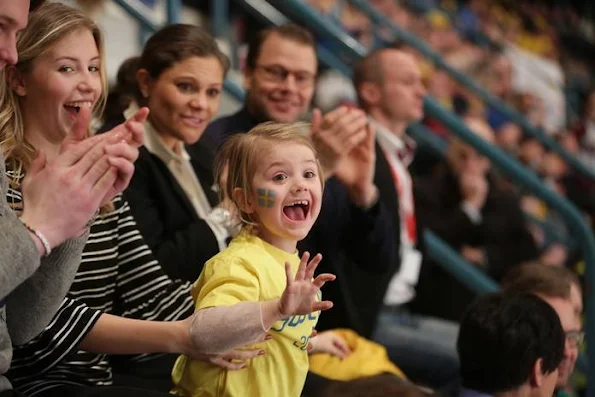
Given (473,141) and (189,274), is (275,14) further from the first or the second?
(189,274)

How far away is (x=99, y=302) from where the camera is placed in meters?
2.15

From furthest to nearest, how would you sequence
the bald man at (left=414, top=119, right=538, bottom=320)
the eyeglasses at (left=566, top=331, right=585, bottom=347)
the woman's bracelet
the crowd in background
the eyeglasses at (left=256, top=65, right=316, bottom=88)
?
the bald man at (left=414, top=119, right=538, bottom=320), the eyeglasses at (left=256, top=65, right=316, bottom=88), the eyeglasses at (left=566, top=331, right=585, bottom=347), the crowd in background, the woman's bracelet

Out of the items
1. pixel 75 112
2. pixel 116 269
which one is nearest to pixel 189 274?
pixel 116 269

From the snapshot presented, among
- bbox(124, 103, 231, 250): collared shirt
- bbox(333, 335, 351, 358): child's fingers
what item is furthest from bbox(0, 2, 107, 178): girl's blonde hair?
bbox(333, 335, 351, 358): child's fingers

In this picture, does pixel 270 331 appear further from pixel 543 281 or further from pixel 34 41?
pixel 543 281

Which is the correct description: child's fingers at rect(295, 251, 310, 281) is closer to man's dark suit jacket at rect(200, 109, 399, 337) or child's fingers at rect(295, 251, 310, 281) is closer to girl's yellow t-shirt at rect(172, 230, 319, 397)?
girl's yellow t-shirt at rect(172, 230, 319, 397)

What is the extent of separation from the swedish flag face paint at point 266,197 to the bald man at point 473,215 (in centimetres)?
257

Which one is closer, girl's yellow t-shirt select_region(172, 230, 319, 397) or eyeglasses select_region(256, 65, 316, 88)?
girl's yellow t-shirt select_region(172, 230, 319, 397)

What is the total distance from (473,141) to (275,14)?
1.95m

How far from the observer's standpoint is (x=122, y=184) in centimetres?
167

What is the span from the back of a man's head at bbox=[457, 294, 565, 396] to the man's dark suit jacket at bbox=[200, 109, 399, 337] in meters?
0.49

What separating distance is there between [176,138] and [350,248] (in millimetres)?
654

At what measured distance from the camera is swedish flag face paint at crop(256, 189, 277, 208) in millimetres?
1979

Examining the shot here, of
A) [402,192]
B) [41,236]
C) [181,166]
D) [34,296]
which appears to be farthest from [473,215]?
[41,236]
